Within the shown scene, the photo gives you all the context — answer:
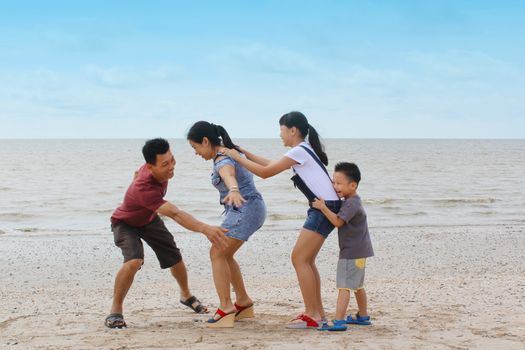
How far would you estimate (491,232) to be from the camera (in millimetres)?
13266

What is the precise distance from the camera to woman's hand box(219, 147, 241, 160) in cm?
522

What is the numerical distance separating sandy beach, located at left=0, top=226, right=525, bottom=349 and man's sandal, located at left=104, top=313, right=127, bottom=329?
0.24 ft

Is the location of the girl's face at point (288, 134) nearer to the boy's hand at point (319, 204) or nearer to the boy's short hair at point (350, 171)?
the boy's short hair at point (350, 171)

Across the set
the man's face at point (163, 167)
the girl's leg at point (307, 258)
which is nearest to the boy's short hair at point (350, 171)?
the girl's leg at point (307, 258)

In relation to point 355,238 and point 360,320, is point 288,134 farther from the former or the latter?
point 360,320

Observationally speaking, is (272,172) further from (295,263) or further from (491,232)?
(491,232)

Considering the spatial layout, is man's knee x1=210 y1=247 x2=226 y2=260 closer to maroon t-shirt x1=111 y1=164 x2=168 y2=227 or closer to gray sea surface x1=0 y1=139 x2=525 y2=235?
maroon t-shirt x1=111 y1=164 x2=168 y2=227

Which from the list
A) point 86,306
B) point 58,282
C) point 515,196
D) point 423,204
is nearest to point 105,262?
point 58,282

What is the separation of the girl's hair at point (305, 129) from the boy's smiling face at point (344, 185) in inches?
7.1

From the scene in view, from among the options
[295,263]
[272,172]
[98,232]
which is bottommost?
[98,232]

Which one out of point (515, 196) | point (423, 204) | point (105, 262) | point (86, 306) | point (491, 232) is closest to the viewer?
point (86, 306)

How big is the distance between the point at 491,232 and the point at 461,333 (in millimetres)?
8538

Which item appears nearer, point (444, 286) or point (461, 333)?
point (461, 333)

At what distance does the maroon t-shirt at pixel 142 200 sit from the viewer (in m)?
5.46
